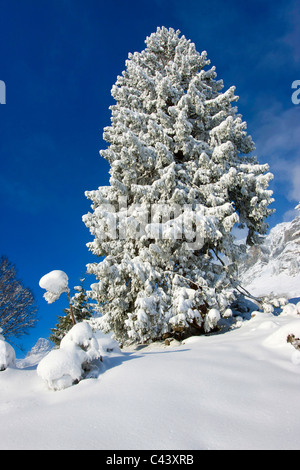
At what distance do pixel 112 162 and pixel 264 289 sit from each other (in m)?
47.0

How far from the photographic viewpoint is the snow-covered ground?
6.59ft

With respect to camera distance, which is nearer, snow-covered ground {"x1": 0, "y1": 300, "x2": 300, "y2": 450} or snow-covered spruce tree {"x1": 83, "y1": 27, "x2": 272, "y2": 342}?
snow-covered ground {"x1": 0, "y1": 300, "x2": 300, "y2": 450}

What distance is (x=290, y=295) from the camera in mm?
13320

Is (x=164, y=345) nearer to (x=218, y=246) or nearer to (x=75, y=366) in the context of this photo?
(x=218, y=246)

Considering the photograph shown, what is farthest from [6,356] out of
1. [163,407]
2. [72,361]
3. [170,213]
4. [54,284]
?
[170,213]

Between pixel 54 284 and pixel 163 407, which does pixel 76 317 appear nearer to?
pixel 54 284

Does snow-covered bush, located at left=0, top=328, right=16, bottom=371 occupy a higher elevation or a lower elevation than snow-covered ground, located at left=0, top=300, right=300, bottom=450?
higher

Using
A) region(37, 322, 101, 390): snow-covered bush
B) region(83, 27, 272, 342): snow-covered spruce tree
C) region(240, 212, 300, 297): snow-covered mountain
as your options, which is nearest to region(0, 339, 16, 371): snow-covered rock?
region(37, 322, 101, 390): snow-covered bush

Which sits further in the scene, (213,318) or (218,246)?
(218,246)

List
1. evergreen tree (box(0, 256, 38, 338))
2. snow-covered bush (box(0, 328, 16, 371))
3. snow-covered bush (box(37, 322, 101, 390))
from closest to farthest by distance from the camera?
snow-covered bush (box(37, 322, 101, 390)) → snow-covered bush (box(0, 328, 16, 371)) → evergreen tree (box(0, 256, 38, 338))

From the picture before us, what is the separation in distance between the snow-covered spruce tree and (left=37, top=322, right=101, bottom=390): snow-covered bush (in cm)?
380

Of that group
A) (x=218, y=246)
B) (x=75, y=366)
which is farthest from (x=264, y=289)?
(x=75, y=366)

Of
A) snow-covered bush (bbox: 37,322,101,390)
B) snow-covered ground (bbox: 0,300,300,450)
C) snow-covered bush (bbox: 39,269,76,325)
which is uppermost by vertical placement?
snow-covered bush (bbox: 39,269,76,325)

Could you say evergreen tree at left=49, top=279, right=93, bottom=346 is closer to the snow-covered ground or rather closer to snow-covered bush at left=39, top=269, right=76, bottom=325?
snow-covered bush at left=39, top=269, right=76, bottom=325
